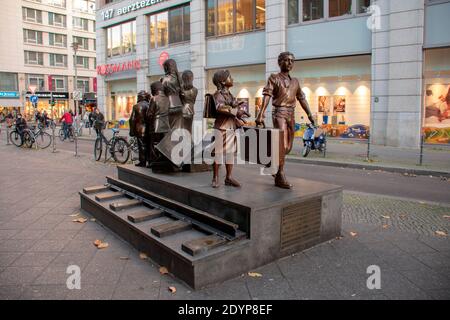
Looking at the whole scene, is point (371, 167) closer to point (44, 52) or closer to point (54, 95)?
point (54, 95)

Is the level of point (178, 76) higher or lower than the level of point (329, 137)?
higher

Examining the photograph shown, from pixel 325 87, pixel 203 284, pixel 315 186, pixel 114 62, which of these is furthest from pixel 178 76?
pixel 114 62

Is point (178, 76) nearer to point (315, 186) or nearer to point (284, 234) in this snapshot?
point (315, 186)

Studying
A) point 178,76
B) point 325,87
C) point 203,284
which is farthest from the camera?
point 325,87

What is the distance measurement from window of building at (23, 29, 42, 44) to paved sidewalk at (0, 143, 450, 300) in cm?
6320

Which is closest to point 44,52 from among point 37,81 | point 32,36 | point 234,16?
point 32,36

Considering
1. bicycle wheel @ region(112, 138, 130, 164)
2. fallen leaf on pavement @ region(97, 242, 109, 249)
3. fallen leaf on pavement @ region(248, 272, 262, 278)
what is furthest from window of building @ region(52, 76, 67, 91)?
fallen leaf on pavement @ region(248, 272, 262, 278)

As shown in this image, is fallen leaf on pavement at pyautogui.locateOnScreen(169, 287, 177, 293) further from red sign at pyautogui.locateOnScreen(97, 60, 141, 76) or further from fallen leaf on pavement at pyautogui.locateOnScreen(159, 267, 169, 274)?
red sign at pyautogui.locateOnScreen(97, 60, 141, 76)

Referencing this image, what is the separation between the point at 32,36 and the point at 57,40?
4.04 meters

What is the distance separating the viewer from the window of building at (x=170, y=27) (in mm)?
27197

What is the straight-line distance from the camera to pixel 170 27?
28.4 meters

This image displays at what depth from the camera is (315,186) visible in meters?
5.96

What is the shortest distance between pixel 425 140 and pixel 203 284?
53.7 feet

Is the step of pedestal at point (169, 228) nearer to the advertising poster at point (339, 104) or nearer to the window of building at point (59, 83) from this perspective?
the advertising poster at point (339, 104)
